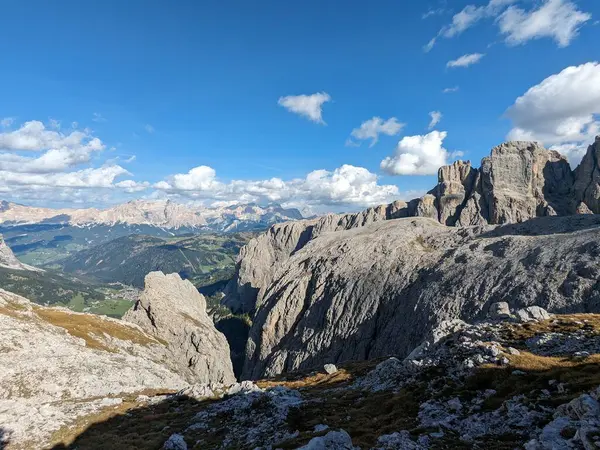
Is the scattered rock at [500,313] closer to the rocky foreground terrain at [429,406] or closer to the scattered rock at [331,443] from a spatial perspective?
the rocky foreground terrain at [429,406]

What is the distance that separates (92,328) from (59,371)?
36.7 m

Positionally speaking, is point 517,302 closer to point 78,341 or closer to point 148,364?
point 148,364

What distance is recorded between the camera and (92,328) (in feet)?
321

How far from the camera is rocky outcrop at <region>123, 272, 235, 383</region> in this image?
125 metres

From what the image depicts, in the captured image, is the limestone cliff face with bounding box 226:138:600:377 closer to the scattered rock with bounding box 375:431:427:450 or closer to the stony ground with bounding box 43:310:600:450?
the stony ground with bounding box 43:310:600:450

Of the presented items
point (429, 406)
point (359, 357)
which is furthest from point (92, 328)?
point (429, 406)

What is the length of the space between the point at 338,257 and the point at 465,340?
10797 cm

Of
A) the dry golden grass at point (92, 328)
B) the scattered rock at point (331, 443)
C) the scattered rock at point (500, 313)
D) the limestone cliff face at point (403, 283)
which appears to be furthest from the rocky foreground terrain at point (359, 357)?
the dry golden grass at point (92, 328)

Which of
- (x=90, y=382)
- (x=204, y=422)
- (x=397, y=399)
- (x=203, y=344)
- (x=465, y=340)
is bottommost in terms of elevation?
(x=203, y=344)

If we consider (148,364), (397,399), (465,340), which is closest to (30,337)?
(148,364)

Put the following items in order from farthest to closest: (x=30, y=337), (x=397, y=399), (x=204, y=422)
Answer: (x=30, y=337)
(x=204, y=422)
(x=397, y=399)

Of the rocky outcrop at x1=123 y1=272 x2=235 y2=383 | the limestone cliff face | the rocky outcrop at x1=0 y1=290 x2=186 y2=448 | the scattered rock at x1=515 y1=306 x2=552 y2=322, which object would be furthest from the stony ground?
the rocky outcrop at x1=123 y1=272 x2=235 y2=383

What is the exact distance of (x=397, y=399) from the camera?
109ft

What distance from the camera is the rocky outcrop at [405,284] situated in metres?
87.4
